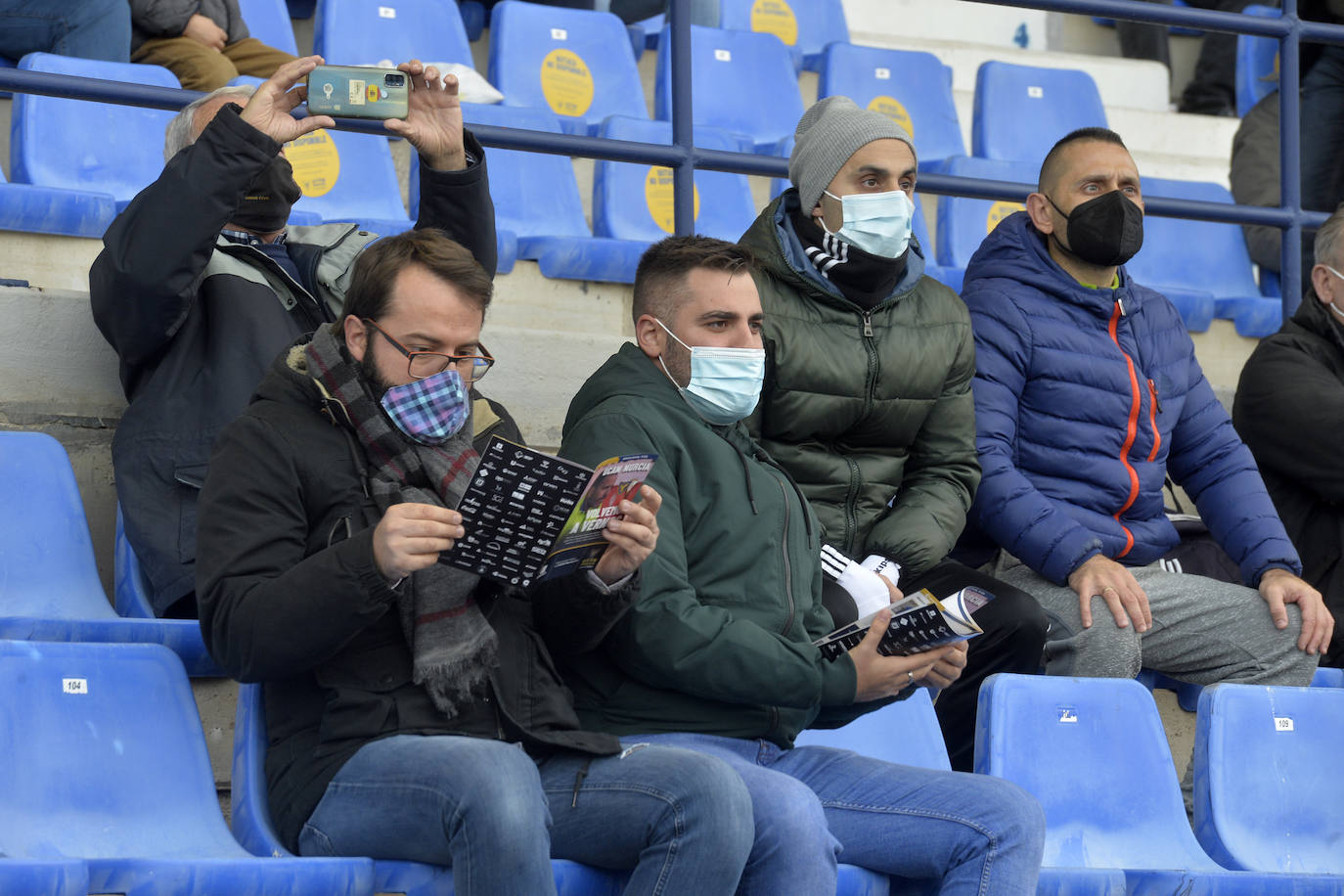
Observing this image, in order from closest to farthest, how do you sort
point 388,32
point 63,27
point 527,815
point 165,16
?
point 527,815, point 63,27, point 165,16, point 388,32

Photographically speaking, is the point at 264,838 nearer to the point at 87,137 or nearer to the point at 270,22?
the point at 87,137

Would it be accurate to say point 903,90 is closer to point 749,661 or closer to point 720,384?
point 720,384

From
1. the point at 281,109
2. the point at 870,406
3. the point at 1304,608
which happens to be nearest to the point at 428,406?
the point at 281,109

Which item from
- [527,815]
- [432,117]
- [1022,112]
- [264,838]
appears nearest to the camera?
[527,815]

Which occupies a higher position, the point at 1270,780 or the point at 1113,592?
the point at 1113,592

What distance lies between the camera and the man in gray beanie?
3.29 metres

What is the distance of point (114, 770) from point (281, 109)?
1.20m

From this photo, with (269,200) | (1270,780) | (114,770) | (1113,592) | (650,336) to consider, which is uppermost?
(269,200)

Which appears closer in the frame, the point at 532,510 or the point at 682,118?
the point at 532,510

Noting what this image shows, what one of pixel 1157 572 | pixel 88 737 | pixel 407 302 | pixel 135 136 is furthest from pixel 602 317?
pixel 88 737

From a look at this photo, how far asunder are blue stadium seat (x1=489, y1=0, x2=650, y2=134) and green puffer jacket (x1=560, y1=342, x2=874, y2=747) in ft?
8.63

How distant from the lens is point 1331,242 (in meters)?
4.18

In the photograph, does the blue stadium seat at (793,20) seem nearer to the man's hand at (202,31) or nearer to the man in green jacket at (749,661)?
the man's hand at (202,31)

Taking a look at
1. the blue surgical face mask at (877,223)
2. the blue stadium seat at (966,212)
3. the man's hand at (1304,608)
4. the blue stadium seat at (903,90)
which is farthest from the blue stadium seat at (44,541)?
the blue stadium seat at (903,90)
